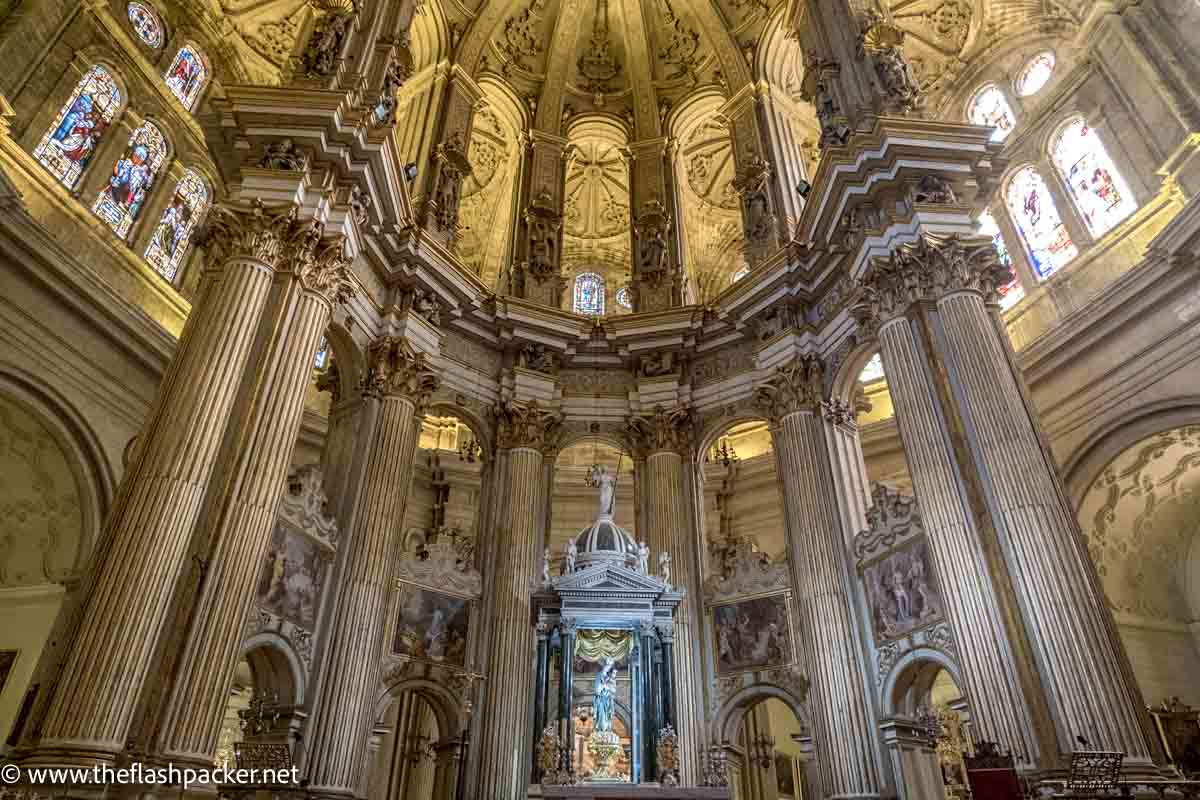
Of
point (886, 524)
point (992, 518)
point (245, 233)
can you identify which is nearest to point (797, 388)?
point (886, 524)

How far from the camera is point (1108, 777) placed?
32.7 ft

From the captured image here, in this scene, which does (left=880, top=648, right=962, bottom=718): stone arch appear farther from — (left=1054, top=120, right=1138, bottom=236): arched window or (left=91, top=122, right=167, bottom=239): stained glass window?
(left=91, top=122, right=167, bottom=239): stained glass window

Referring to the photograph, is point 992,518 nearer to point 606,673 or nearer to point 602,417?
point 606,673

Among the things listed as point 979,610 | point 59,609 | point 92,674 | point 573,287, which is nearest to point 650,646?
point 979,610

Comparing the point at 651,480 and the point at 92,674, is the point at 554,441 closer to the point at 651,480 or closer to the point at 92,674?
the point at 651,480

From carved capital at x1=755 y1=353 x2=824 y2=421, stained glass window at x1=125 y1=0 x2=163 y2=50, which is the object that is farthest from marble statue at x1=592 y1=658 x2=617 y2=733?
stained glass window at x1=125 y1=0 x2=163 y2=50

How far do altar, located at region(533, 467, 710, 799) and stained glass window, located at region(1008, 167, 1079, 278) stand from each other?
13.3m

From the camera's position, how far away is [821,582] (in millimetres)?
16047

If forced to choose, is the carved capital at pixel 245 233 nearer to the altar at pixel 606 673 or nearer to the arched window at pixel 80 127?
the arched window at pixel 80 127

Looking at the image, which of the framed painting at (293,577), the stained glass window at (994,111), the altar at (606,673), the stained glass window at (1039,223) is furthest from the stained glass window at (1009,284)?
the framed painting at (293,577)

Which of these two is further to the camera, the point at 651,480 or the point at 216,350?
the point at 651,480

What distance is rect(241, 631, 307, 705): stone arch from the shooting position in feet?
44.7

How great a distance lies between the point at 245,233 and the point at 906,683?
1443 centimetres

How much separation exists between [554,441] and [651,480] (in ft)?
8.92
